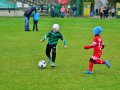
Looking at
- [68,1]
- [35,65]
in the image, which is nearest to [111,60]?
[35,65]

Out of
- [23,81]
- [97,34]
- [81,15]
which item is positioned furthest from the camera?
[81,15]

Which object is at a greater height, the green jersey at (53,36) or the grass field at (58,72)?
the green jersey at (53,36)

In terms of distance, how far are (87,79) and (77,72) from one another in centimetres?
136

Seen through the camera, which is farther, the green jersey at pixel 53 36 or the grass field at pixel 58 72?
the green jersey at pixel 53 36

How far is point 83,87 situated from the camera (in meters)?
12.3

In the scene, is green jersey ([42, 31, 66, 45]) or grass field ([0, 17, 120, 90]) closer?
grass field ([0, 17, 120, 90])

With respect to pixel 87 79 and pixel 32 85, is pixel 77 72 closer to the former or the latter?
pixel 87 79

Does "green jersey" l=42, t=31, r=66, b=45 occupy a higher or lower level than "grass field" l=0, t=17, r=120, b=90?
higher

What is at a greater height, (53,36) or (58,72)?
(53,36)

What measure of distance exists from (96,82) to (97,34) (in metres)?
2.13

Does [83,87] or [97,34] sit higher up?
[97,34]

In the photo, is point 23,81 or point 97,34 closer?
point 23,81

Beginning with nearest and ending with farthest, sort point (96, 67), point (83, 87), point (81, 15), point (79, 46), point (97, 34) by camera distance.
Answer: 1. point (83, 87)
2. point (97, 34)
3. point (96, 67)
4. point (79, 46)
5. point (81, 15)

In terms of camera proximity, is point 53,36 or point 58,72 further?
point 53,36
